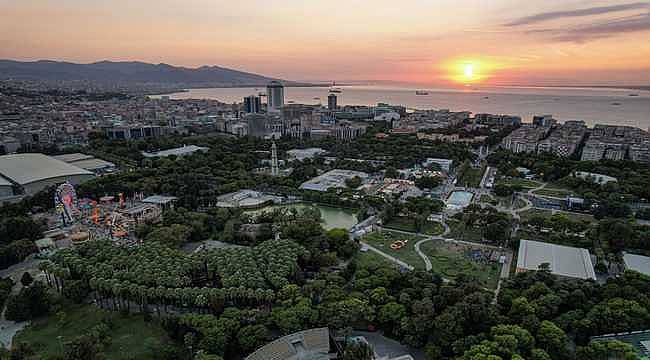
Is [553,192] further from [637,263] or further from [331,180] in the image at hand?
[331,180]

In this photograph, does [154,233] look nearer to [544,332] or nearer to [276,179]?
[276,179]

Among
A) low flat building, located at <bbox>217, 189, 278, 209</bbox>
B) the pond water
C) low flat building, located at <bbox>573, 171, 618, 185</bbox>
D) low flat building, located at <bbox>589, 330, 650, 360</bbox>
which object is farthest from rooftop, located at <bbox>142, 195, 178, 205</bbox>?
low flat building, located at <bbox>573, 171, 618, 185</bbox>

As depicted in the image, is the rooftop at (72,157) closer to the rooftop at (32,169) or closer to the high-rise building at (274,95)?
the rooftop at (32,169)

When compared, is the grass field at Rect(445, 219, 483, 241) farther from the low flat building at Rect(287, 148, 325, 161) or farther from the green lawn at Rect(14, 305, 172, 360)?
the low flat building at Rect(287, 148, 325, 161)

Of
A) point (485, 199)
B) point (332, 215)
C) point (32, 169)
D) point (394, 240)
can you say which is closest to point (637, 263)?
point (394, 240)

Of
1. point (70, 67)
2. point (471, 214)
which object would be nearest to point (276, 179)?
point (471, 214)

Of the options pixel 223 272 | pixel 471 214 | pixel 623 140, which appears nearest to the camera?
pixel 223 272
